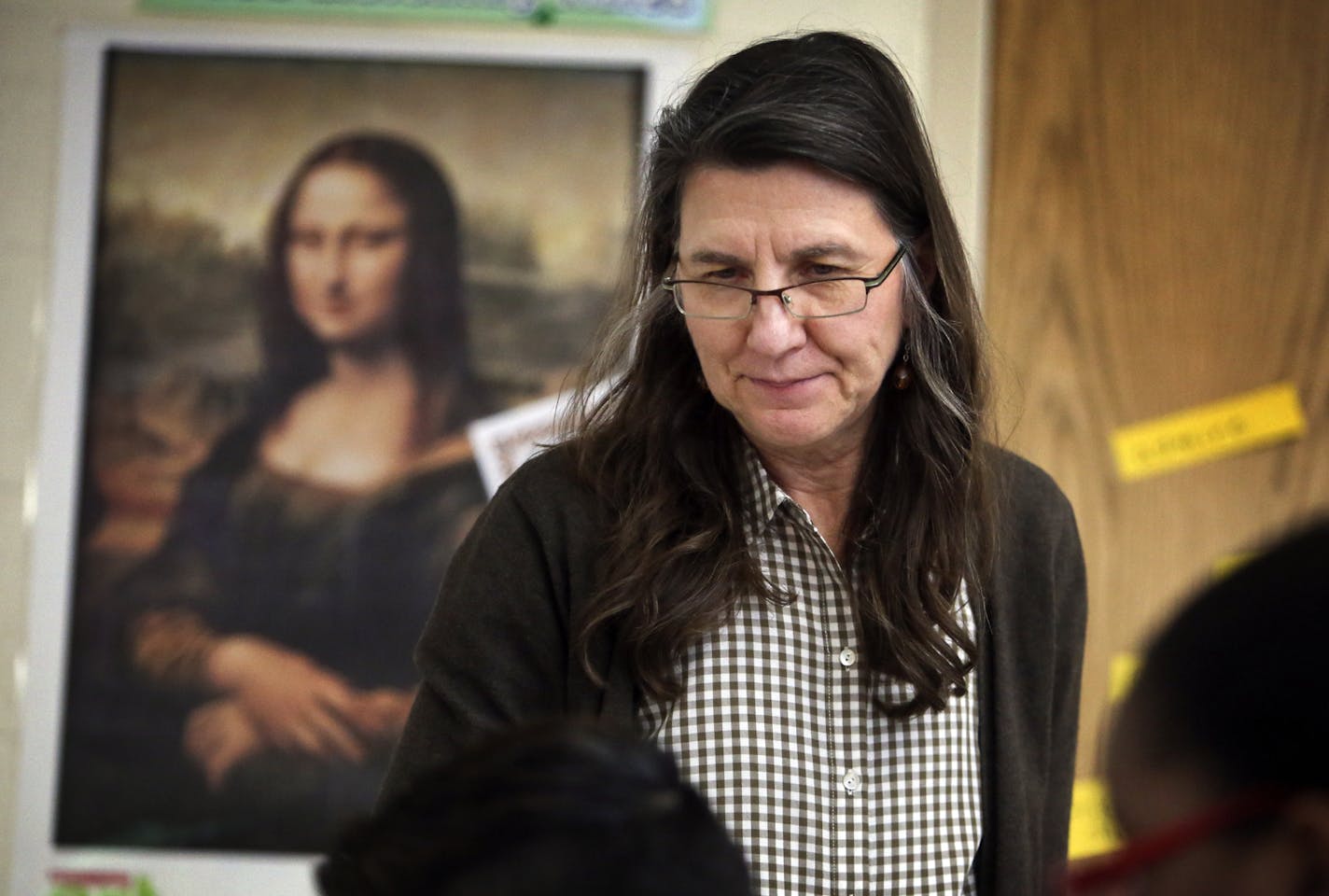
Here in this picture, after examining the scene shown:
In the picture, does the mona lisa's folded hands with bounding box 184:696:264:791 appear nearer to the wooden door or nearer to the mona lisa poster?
the mona lisa poster

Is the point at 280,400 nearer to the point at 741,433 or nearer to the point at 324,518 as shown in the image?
the point at 324,518

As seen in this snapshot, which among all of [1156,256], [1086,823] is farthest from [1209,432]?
[1086,823]

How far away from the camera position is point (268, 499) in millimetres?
2123

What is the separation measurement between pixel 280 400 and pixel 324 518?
19cm


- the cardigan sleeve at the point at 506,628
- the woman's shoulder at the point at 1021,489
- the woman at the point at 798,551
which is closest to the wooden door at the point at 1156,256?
the woman's shoulder at the point at 1021,489

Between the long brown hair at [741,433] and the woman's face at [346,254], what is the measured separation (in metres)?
0.82

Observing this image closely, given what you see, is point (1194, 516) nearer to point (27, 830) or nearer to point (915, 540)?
point (915, 540)

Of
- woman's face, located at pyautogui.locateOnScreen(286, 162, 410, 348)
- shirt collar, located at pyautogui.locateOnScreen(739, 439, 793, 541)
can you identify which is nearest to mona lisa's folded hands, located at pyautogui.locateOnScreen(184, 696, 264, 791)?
woman's face, located at pyautogui.locateOnScreen(286, 162, 410, 348)

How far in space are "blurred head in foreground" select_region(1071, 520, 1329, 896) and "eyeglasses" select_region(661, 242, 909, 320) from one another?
0.68 m

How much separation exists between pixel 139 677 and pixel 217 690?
0.40 feet

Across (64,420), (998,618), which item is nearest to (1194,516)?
(998,618)

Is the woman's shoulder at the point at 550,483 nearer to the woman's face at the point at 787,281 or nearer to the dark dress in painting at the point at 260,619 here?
the woman's face at the point at 787,281

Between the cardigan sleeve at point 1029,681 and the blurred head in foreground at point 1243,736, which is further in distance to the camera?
the cardigan sleeve at point 1029,681

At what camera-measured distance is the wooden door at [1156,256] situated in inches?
84.2
